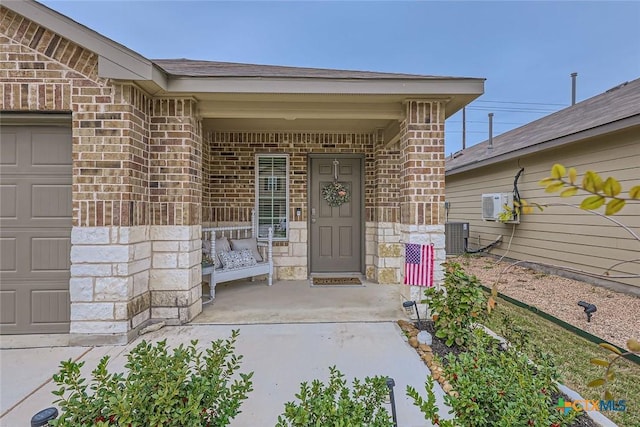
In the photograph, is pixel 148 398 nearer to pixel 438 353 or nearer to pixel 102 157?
pixel 438 353

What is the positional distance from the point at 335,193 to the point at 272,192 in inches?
44.0

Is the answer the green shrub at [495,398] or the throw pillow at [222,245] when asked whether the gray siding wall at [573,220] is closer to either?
the green shrub at [495,398]

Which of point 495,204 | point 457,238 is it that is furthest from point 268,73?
point 457,238

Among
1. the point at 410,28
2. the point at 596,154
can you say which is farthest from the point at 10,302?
the point at 410,28

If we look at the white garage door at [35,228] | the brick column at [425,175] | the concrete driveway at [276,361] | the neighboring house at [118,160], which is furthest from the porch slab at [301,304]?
the white garage door at [35,228]

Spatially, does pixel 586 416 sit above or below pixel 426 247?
below

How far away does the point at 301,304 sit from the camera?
4.21 meters

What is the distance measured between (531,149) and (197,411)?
7.17 meters

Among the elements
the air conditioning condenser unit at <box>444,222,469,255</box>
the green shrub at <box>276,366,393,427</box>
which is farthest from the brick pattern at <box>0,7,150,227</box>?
the air conditioning condenser unit at <box>444,222,469,255</box>

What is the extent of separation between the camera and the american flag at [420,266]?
11.6 ft

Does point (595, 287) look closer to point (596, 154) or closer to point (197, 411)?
point (596, 154)

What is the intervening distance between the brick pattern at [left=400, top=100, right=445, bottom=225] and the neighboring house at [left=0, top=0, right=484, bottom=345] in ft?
0.04

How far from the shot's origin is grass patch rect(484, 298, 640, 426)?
2.20 m

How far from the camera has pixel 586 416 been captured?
1975 mm
